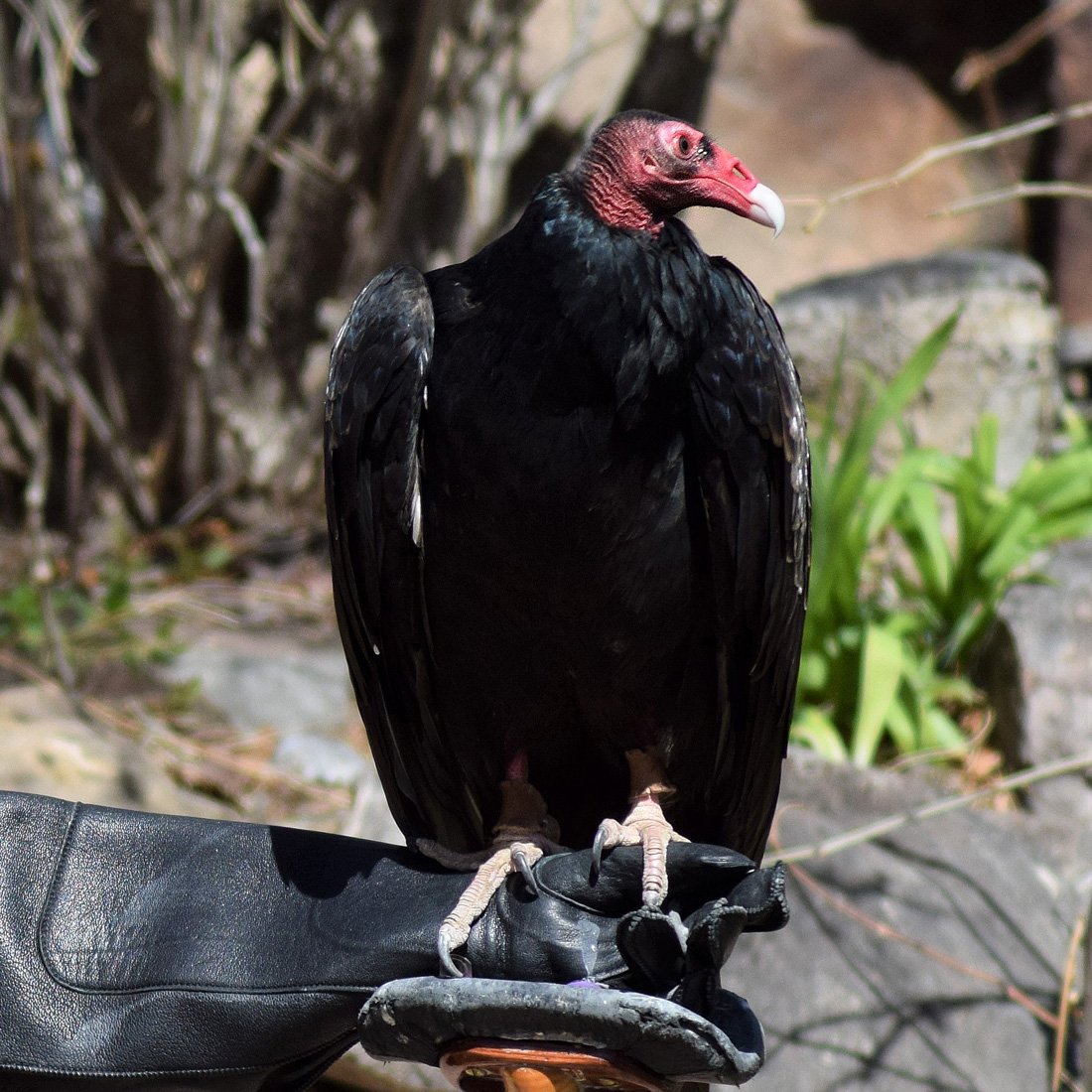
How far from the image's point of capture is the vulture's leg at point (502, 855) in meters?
2.16

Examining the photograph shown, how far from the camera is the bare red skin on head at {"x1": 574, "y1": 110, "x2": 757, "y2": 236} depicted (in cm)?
246

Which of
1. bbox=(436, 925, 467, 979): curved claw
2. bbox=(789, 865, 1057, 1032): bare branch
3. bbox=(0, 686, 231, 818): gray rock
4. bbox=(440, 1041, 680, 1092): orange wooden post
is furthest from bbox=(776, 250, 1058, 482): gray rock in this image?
bbox=(440, 1041, 680, 1092): orange wooden post

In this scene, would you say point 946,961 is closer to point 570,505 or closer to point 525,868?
point 525,868

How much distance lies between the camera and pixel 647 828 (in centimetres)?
234

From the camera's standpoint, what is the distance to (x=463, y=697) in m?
2.53

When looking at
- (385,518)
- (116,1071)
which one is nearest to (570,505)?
(385,518)

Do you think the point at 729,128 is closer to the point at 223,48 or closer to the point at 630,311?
the point at 223,48

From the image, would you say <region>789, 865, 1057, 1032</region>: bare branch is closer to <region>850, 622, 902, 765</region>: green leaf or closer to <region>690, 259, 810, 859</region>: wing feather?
<region>850, 622, 902, 765</region>: green leaf

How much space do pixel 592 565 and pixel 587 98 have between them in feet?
14.7

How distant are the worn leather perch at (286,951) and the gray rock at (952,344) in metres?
3.49

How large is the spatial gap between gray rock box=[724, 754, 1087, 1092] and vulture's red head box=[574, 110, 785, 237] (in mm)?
1867

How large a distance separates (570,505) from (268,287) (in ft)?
13.4

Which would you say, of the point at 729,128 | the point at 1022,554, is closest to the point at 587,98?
the point at 729,128

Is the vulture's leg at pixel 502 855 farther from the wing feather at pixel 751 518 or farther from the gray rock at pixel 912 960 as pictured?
the gray rock at pixel 912 960
